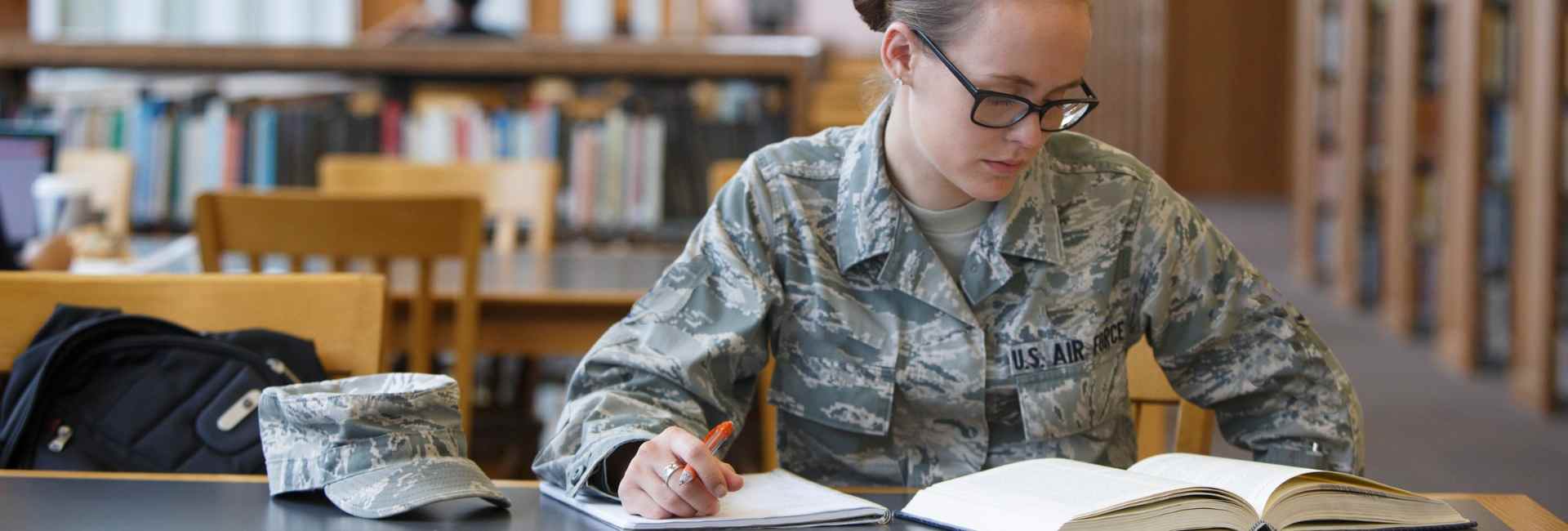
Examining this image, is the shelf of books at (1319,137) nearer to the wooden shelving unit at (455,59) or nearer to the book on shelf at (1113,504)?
the wooden shelving unit at (455,59)

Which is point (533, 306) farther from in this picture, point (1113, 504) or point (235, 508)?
point (1113, 504)

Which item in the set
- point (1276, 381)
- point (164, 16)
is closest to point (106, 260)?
point (1276, 381)

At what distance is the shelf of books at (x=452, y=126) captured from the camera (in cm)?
356

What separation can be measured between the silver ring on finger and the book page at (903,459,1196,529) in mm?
162

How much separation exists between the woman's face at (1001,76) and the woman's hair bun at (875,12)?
3.1 inches

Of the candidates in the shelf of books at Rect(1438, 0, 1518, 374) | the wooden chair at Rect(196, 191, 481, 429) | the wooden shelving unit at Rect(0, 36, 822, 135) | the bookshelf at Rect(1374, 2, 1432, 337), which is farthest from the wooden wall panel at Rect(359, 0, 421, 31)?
the wooden chair at Rect(196, 191, 481, 429)

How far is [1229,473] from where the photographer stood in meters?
1.14

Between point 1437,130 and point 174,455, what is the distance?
4866mm

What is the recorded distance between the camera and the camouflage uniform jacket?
140cm

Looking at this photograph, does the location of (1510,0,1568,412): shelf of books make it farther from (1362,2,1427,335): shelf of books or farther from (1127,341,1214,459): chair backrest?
(1127,341,1214,459): chair backrest

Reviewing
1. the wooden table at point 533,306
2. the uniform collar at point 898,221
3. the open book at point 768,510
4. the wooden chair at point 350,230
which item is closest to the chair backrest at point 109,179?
the wooden table at point 533,306

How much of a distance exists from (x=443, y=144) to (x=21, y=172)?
1.19 m

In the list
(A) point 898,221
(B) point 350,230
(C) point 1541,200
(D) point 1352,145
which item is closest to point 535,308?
(B) point 350,230

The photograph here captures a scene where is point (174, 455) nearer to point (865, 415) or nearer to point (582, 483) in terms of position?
point (582, 483)
